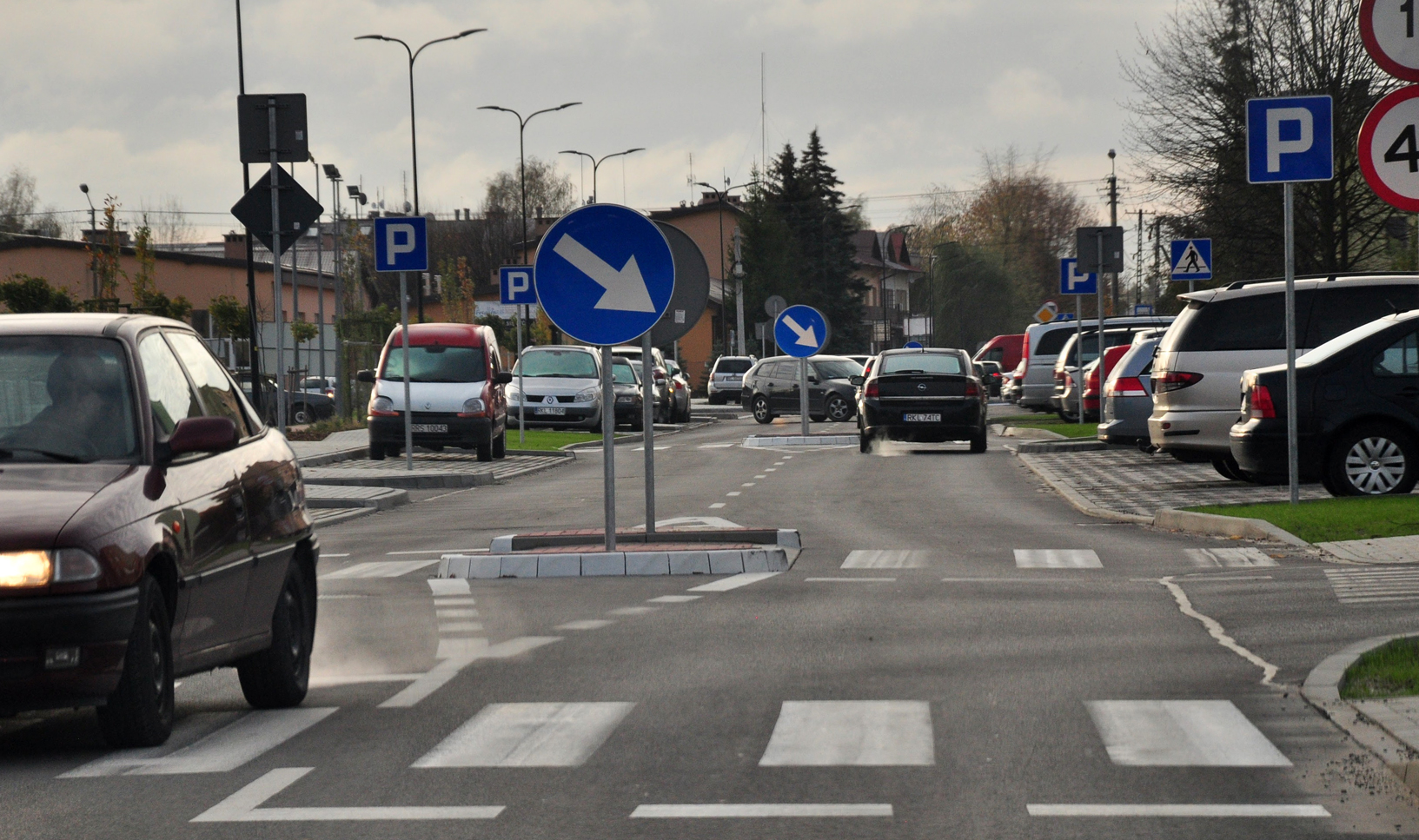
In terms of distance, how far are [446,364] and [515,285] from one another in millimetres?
3612

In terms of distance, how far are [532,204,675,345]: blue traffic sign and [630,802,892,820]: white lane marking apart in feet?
25.2

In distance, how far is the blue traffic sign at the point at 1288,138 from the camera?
50.8 feet

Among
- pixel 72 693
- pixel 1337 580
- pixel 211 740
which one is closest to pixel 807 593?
pixel 1337 580

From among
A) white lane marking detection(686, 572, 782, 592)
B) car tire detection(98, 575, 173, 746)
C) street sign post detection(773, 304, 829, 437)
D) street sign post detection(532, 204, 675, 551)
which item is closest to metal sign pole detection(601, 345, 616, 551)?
street sign post detection(532, 204, 675, 551)

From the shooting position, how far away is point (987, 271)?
4471 inches

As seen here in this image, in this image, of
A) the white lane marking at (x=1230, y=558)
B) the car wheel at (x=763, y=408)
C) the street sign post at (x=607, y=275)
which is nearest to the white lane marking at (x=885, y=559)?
the street sign post at (x=607, y=275)

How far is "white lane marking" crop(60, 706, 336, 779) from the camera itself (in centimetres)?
655

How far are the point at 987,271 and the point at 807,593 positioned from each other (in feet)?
339

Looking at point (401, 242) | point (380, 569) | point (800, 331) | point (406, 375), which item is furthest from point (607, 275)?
point (800, 331)

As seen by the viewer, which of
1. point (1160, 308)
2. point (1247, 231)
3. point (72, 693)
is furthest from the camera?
point (1160, 308)

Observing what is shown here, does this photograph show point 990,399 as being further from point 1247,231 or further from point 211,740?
point 211,740

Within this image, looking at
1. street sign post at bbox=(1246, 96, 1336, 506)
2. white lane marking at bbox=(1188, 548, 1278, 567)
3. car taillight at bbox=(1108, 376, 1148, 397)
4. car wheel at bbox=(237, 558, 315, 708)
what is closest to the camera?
car wheel at bbox=(237, 558, 315, 708)

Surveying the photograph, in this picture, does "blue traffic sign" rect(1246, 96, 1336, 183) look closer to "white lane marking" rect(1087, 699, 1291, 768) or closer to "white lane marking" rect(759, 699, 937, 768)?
"white lane marking" rect(1087, 699, 1291, 768)

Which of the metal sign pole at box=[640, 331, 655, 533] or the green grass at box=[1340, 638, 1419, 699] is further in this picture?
the metal sign pole at box=[640, 331, 655, 533]
